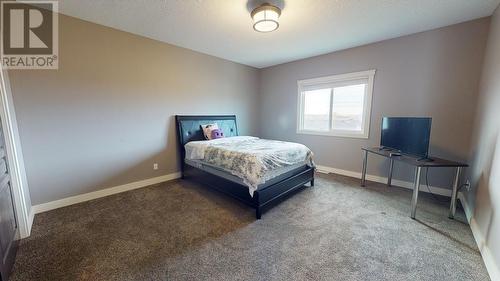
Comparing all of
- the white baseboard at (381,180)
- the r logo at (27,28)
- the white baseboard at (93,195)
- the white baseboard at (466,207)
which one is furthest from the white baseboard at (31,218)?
the white baseboard at (466,207)

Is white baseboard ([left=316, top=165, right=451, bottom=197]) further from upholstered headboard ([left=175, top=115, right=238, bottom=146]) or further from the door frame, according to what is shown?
the door frame

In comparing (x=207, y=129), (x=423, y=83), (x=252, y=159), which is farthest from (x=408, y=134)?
(x=207, y=129)

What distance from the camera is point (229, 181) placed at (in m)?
2.75

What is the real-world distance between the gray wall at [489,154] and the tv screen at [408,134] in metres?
0.49

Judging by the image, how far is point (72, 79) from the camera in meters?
2.65

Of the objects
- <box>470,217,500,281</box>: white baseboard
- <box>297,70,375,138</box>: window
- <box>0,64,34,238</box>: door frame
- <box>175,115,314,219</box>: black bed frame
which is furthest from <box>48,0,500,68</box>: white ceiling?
<box>470,217,500,281</box>: white baseboard

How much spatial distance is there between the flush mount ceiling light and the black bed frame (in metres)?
2.06

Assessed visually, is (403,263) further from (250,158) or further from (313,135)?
(313,135)

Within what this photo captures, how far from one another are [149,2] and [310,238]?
10.4ft

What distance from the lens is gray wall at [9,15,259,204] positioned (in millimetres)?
2471

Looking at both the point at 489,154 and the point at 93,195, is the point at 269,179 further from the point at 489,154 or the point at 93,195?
the point at 93,195

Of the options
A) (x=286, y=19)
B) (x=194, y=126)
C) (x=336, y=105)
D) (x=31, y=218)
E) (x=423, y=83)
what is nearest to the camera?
(x=31, y=218)

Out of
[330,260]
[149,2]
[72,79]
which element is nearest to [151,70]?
[72,79]

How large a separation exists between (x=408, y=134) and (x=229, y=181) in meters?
2.61
